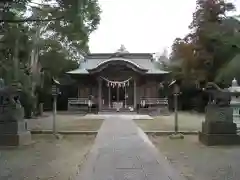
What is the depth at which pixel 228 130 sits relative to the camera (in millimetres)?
11750

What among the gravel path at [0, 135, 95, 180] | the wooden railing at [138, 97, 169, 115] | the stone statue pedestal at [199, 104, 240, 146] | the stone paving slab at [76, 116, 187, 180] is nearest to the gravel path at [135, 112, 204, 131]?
the stone statue pedestal at [199, 104, 240, 146]

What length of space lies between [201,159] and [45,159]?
3932 millimetres

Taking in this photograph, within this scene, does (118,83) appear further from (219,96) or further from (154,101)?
(219,96)

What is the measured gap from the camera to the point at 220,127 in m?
11.8

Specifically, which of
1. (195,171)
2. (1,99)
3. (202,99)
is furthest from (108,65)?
(195,171)

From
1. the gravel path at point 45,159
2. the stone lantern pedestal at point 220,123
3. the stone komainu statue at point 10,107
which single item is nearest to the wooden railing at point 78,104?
the gravel path at point 45,159

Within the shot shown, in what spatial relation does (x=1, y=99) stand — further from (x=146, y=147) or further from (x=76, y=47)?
(x=76, y=47)

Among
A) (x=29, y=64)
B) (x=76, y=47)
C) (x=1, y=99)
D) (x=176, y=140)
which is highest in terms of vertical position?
(x=76, y=47)

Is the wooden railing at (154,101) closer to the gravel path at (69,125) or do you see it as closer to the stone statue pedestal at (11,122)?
the gravel path at (69,125)

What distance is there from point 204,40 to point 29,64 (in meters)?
14.4

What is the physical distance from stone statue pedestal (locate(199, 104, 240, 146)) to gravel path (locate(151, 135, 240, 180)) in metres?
0.48

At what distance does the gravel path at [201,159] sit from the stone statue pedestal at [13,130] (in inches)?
176

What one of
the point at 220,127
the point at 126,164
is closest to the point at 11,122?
the point at 126,164

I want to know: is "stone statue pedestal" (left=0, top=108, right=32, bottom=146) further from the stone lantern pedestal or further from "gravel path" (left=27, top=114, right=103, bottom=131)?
the stone lantern pedestal
